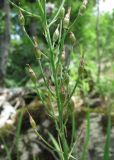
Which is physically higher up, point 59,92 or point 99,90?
point 59,92

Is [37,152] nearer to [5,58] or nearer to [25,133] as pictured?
[25,133]

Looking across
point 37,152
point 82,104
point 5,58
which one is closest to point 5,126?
point 37,152

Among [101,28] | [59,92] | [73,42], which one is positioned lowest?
[101,28]

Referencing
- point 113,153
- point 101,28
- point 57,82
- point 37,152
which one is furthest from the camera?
point 101,28

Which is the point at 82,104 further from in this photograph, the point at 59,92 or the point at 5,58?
the point at 59,92

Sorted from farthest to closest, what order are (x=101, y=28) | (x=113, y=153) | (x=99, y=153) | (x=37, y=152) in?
(x=101, y=28), (x=37, y=152), (x=99, y=153), (x=113, y=153)

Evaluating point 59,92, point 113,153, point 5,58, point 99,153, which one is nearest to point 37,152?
point 99,153

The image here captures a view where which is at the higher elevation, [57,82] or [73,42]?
[73,42]

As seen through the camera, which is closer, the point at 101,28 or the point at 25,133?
the point at 25,133

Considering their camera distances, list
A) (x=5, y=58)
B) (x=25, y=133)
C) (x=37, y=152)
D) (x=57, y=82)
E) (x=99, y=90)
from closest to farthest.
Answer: (x=57, y=82)
(x=37, y=152)
(x=25, y=133)
(x=99, y=90)
(x=5, y=58)
